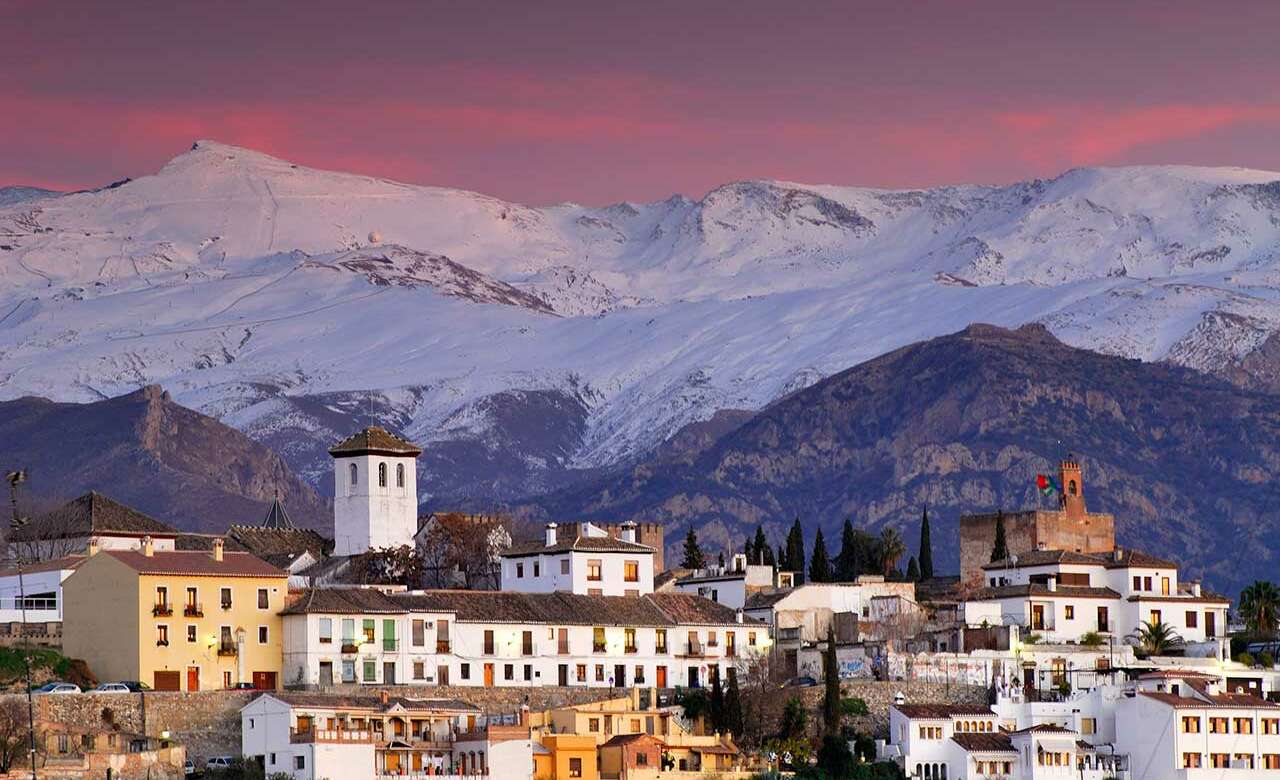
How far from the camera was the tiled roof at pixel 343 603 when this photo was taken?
101 m

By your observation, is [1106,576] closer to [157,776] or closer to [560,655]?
[560,655]

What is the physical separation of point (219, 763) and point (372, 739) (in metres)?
5.06

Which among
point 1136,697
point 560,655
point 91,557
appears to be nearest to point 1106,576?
point 1136,697

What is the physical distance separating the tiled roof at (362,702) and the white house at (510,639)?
7.93 feet

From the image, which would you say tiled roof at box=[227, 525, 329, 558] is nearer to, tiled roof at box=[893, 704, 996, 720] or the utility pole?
the utility pole

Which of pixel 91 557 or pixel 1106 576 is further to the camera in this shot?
pixel 1106 576

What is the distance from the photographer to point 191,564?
101 m

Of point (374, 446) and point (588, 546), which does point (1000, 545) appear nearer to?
point (588, 546)

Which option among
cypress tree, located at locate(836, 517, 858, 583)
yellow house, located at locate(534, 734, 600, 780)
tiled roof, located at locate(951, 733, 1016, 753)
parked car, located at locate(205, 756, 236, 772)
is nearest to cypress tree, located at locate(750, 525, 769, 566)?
cypress tree, located at locate(836, 517, 858, 583)

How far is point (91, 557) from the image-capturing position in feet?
334

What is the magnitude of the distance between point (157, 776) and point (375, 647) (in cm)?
1342

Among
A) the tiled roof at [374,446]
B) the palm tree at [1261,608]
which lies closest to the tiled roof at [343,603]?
the tiled roof at [374,446]

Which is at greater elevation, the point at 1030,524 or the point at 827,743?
the point at 1030,524

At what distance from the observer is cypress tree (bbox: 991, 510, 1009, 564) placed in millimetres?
133712
